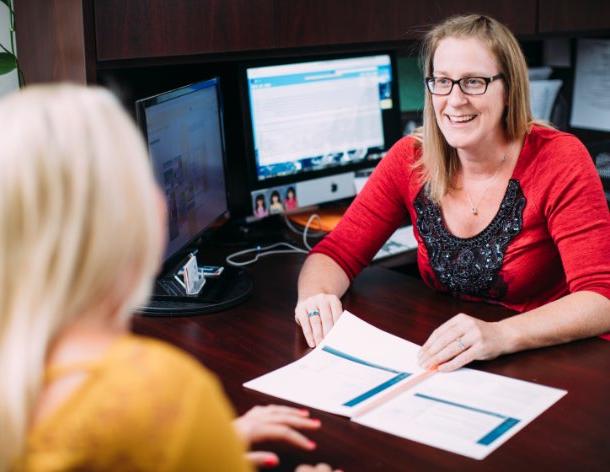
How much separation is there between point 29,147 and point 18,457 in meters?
0.26

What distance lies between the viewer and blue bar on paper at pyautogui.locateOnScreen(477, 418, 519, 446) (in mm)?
1147

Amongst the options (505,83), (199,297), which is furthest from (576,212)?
(199,297)

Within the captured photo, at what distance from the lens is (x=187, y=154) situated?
67.2 inches

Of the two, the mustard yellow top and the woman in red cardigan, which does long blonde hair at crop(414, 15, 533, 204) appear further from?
the mustard yellow top

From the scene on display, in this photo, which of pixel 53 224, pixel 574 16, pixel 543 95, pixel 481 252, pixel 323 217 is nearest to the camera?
pixel 53 224

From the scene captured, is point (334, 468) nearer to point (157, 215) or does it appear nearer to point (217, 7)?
point (157, 215)

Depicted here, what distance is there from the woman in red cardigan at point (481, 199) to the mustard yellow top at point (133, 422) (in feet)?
2.78

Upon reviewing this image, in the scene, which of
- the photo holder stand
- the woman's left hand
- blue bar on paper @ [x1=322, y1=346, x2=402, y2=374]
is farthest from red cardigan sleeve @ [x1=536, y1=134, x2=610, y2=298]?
the photo holder stand

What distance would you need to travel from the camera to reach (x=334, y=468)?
1.10 m

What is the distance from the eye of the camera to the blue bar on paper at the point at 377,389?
1.27 meters

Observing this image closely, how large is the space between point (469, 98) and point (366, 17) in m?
0.47

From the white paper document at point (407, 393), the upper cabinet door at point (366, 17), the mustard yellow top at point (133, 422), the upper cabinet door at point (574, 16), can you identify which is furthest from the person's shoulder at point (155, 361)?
the upper cabinet door at point (574, 16)

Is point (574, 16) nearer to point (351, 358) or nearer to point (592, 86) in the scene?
point (592, 86)

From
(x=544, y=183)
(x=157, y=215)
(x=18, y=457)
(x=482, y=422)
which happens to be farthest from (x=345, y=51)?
(x=18, y=457)
